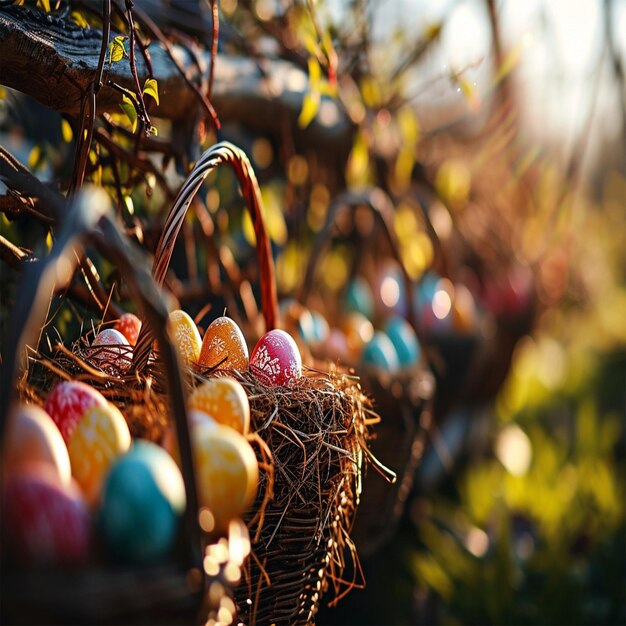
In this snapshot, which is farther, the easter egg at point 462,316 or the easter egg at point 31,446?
the easter egg at point 462,316

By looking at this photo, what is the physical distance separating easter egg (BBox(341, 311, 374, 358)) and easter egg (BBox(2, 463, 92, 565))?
97 centimetres

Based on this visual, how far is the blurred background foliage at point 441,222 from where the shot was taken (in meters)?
1.39

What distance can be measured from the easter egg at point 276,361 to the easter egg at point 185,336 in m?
0.07

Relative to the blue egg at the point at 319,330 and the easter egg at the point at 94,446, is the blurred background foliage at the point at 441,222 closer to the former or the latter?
the blue egg at the point at 319,330

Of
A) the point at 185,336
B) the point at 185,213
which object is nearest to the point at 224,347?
the point at 185,336

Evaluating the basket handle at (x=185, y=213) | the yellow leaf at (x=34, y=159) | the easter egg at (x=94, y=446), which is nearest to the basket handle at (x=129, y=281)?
the easter egg at (x=94, y=446)

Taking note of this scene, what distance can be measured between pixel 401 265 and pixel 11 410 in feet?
3.66

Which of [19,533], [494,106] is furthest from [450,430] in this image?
[19,533]

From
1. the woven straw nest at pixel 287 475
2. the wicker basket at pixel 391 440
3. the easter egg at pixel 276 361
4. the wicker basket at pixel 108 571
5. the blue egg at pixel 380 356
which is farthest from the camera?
the blue egg at pixel 380 356

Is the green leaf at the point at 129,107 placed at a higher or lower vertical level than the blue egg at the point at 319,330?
higher

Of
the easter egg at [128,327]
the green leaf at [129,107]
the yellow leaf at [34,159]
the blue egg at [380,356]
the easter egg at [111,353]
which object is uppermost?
the yellow leaf at [34,159]

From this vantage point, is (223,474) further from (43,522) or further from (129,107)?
(129,107)

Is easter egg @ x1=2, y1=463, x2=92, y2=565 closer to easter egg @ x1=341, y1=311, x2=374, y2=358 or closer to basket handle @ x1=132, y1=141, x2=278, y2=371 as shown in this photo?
basket handle @ x1=132, y1=141, x2=278, y2=371

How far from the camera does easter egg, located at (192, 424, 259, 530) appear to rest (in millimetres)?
643
